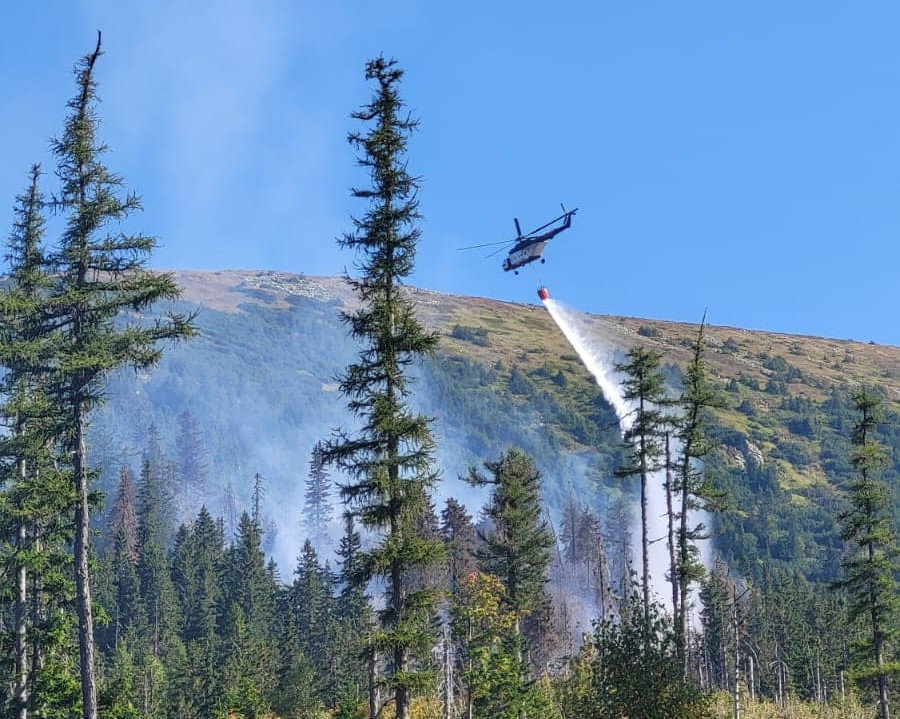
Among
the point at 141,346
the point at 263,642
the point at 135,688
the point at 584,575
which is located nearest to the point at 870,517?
the point at 141,346

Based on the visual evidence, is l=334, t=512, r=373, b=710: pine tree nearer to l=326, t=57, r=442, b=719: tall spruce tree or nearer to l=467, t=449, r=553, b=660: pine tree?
l=467, t=449, r=553, b=660: pine tree

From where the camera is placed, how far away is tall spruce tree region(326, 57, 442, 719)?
28984mm

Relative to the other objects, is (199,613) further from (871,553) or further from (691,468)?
(871,553)

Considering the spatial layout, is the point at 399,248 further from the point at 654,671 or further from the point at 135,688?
the point at 135,688

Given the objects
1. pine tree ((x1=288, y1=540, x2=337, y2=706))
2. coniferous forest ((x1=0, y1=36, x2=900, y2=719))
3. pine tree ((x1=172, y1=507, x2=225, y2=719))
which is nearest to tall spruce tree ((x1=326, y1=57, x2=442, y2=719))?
coniferous forest ((x1=0, y1=36, x2=900, y2=719))

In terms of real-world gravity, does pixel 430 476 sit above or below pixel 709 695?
above

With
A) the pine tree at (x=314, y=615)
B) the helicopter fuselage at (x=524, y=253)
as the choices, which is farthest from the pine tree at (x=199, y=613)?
the helicopter fuselage at (x=524, y=253)

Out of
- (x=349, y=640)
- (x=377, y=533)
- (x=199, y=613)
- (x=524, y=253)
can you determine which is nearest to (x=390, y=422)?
(x=377, y=533)

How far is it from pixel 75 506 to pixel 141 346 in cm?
523

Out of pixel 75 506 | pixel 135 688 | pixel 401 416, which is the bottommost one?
pixel 135 688

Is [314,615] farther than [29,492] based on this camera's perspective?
Yes

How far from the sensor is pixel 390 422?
97.3 ft

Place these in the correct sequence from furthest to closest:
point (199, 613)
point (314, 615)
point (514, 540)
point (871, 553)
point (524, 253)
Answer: point (199, 613) → point (314, 615) → point (524, 253) → point (514, 540) → point (871, 553)

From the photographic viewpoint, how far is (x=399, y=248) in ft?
102
